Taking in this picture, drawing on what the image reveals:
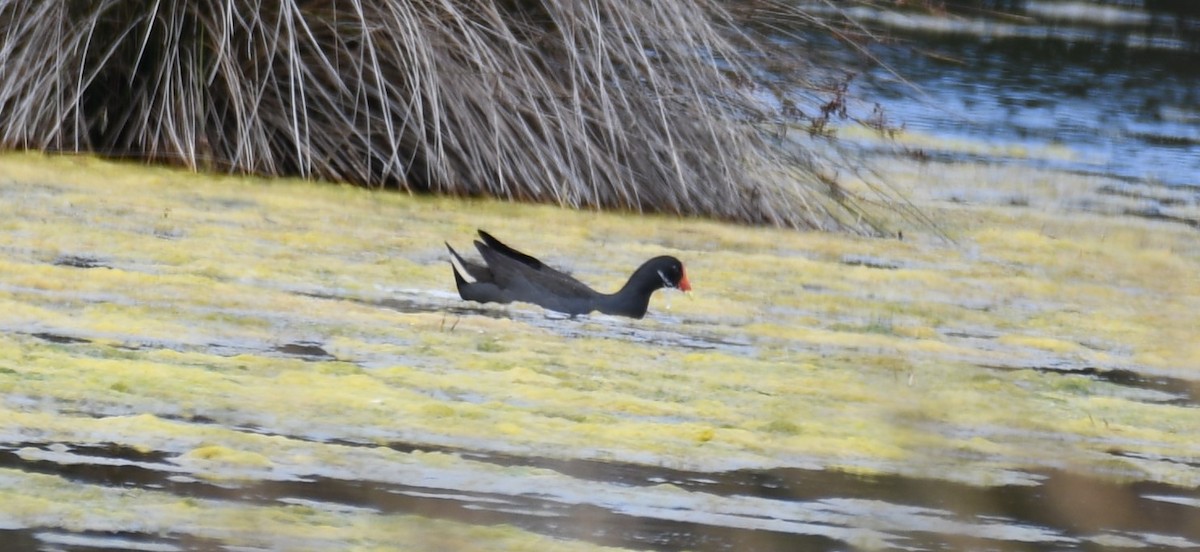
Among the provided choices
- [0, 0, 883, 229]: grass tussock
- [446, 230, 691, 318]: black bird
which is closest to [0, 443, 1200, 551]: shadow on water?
[446, 230, 691, 318]: black bird

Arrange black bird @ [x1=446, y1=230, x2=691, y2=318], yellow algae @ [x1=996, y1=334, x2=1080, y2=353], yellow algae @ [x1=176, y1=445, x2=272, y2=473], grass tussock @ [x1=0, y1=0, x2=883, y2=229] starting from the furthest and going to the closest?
grass tussock @ [x1=0, y1=0, x2=883, y2=229] → yellow algae @ [x1=996, y1=334, x2=1080, y2=353] → black bird @ [x1=446, y1=230, x2=691, y2=318] → yellow algae @ [x1=176, y1=445, x2=272, y2=473]

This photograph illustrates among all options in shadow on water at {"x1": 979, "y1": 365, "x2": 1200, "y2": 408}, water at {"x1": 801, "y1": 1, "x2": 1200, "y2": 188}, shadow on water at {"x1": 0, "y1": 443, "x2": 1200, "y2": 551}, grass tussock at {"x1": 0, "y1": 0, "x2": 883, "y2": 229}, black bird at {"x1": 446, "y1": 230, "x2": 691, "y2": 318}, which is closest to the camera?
shadow on water at {"x1": 0, "y1": 443, "x2": 1200, "y2": 551}

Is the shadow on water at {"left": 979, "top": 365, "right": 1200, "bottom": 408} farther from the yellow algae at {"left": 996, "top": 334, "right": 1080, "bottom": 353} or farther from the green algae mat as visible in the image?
the yellow algae at {"left": 996, "top": 334, "right": 1080, "bottom": 353}

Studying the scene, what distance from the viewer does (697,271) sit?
6.14m

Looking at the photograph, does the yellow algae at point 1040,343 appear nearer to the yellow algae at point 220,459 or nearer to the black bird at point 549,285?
the black bird at point 549,285

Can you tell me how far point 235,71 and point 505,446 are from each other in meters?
3.46

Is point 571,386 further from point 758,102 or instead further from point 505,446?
point 758,102

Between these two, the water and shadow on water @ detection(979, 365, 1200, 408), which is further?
the water

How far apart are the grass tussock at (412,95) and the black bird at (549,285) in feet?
4.92

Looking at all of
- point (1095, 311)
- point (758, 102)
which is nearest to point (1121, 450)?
point (1095, 311)

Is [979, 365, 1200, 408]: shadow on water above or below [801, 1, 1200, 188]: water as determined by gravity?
below

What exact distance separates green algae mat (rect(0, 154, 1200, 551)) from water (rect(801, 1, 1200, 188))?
11.3ft

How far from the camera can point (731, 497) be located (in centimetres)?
358

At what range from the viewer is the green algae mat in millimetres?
3303
